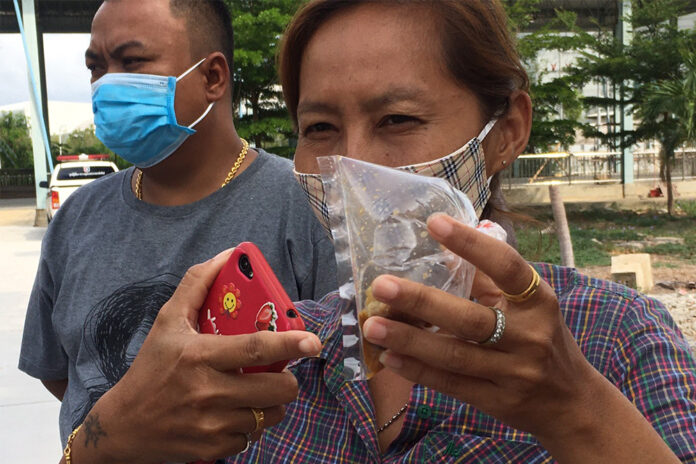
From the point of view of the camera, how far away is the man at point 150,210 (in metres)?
2.14

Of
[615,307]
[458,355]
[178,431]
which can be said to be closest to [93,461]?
[178,431]

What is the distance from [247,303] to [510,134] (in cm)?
76

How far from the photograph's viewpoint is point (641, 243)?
43.1ft

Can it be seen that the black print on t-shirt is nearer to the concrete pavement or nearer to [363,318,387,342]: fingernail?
[363,318,387,342]: fingernail

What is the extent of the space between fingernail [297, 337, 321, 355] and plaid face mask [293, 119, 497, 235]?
40 centimetres

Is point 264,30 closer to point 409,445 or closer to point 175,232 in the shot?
point 175,232

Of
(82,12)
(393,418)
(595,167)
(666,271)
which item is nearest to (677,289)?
(666,271)

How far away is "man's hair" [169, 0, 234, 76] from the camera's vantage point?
2.37 m

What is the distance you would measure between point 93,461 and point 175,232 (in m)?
0.91

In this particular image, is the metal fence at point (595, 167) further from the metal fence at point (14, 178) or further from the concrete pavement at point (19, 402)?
the metal fence at point (14, 178)

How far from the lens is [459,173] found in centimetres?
146

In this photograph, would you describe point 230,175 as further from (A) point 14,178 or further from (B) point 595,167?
(A) point 14,178

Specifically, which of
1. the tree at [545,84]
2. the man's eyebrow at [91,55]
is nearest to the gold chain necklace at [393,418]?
the man's eyebrow at [91,55]

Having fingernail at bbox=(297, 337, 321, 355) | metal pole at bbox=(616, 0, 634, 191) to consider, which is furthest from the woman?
metal pole at bbox=(616, 0, 634, 191)
